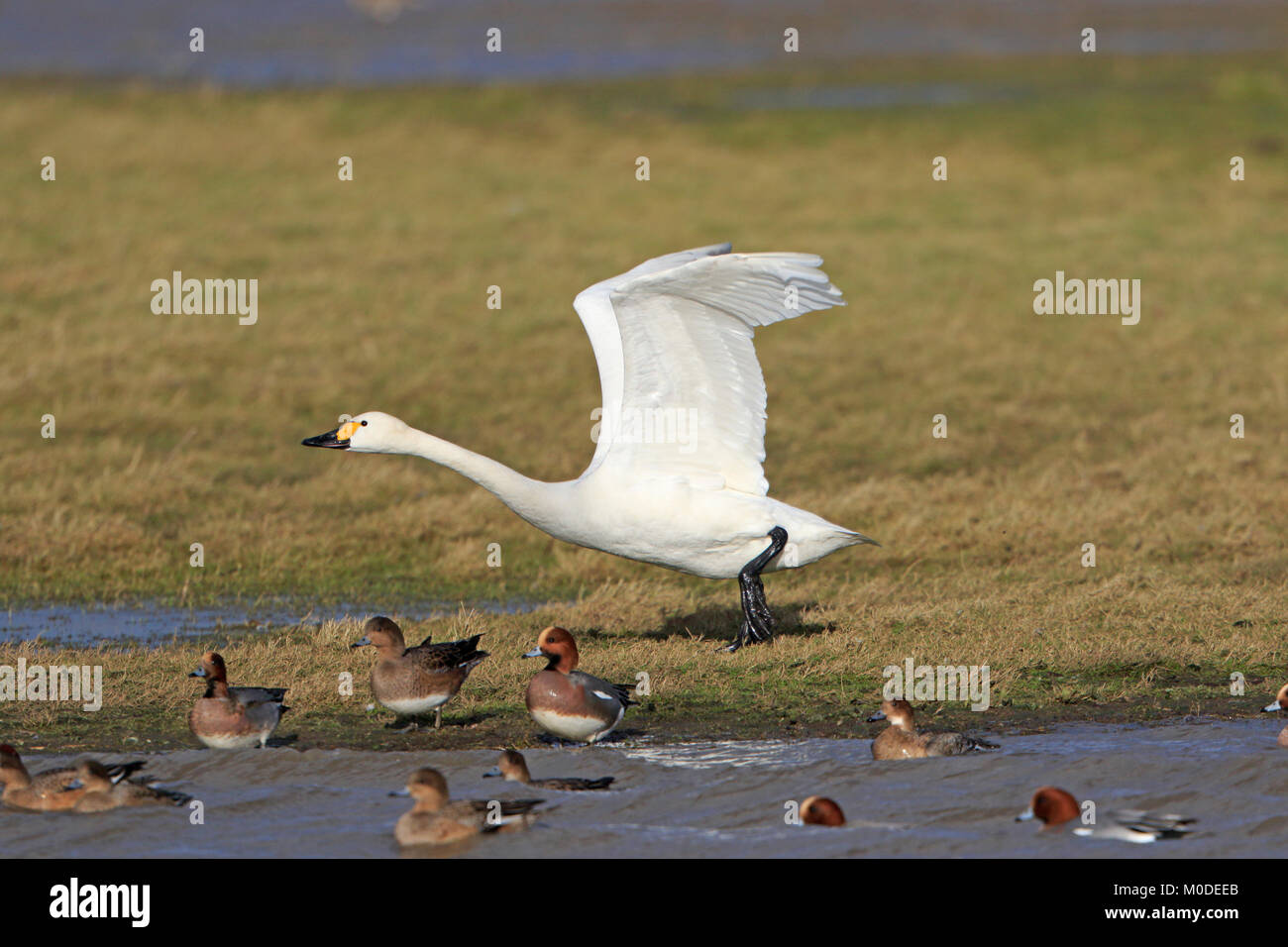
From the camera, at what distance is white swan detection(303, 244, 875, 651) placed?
8.39 metres

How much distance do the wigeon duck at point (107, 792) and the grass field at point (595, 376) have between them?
1004 millimetres

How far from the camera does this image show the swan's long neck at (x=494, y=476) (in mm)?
8609

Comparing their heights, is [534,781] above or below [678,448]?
below

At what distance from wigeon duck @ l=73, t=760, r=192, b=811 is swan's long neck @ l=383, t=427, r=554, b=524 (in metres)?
2.45

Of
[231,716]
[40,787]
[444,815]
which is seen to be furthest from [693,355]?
[40,787]

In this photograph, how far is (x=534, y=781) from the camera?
271 inches

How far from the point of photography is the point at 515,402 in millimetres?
14586

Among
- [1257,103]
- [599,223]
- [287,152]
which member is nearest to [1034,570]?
[599,223]

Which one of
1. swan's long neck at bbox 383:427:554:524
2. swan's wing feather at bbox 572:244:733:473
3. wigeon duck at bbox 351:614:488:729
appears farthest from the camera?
swan's wing feather at bbox 572:244:733:473

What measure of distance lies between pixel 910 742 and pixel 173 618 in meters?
4.68

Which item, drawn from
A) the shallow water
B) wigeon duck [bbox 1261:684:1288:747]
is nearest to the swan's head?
wigeon duck [bbox 1261:684:1288:747]

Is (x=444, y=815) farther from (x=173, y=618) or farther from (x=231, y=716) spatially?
(x=173, y=618)

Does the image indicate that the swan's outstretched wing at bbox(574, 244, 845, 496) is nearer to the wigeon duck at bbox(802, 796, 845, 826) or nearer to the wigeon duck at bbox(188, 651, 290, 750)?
the wigeon duck at bbox(188, 651, 290, 750)

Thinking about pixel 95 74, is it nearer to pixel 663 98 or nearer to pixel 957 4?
pixel 663 98
